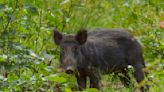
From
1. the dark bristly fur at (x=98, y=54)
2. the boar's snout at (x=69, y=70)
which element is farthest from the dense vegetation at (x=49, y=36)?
the dark bristly fur at (x=98, y=54)

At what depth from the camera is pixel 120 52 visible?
1056cm

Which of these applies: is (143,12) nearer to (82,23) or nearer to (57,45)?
(82,23)

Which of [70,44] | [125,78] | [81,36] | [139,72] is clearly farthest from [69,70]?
[139,72]

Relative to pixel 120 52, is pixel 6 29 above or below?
above

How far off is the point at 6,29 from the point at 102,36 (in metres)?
3.06

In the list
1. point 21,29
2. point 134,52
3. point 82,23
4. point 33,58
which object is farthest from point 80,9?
point 33,58

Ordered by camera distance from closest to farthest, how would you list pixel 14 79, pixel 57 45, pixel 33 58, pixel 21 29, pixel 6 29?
1. pixel 14 79
2. pixel 33 58
3. pixel 6 29
4. pixel 21 29
5. pixel 57 45

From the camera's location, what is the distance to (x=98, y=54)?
33.1ft

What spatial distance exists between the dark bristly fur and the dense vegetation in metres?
0.17

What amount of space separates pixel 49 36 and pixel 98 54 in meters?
0.87

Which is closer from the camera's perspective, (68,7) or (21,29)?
(21,29)

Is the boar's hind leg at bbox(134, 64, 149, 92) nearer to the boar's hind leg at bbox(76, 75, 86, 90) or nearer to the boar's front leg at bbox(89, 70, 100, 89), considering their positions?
the boar's front leg at bbox(89, 70, 100, 89)

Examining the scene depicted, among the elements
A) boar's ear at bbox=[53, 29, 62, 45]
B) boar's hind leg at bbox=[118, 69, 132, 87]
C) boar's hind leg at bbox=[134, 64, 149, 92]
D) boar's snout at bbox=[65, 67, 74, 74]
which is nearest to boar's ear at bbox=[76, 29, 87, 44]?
boar's ear at bbox=[53, 29, 62, 45]

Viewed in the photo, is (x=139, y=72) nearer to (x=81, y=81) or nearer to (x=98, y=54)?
(x=98, y=54)
